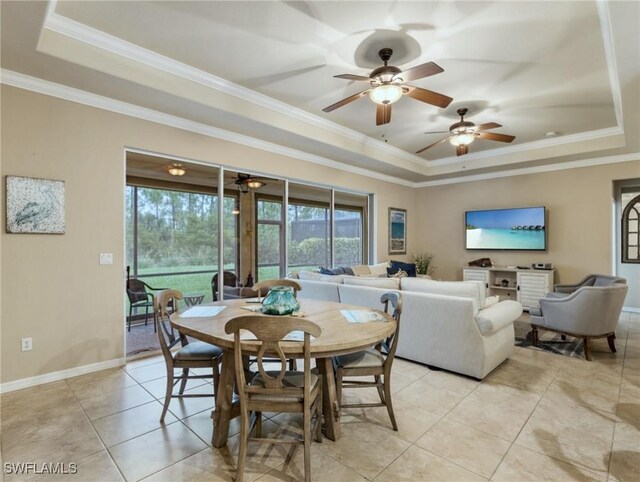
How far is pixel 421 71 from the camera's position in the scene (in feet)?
8.77

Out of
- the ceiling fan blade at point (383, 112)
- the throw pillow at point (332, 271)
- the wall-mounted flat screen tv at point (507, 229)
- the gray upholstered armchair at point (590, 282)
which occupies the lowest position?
the gray upholstered armchair at point (590, 282)

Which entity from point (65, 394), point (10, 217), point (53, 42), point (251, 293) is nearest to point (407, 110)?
point (251, 293)

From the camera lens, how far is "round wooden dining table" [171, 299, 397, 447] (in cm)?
181

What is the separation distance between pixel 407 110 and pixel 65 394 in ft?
16.0

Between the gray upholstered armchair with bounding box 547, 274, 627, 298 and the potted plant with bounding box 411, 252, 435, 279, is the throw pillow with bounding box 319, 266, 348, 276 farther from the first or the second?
the gray upholstered armchair with bounding box 547, 274, 627, 298

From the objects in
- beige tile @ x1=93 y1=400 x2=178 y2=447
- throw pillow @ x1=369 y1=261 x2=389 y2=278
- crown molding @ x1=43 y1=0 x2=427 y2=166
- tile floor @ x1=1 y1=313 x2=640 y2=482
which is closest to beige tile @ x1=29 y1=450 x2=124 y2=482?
tile floor @ x1=1 y1=313 x2=640 y2=482

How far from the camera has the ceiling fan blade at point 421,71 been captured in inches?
101

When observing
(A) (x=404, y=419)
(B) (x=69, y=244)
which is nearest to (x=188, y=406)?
(A) (x=404, y=419)

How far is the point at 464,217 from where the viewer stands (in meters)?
7.26

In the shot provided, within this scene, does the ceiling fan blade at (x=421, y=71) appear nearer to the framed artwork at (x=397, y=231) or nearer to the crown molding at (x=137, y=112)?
the crown molding at (x=137, y=112)

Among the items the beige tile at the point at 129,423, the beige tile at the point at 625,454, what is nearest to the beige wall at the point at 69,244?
the beige tile at the point at 129,423

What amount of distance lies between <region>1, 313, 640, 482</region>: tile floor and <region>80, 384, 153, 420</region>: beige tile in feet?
0.05

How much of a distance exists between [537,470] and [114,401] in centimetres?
310

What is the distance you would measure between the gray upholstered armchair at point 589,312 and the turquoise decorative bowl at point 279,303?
11.0 feet
